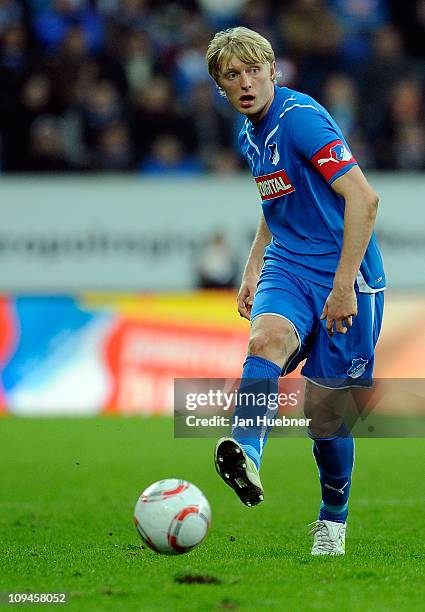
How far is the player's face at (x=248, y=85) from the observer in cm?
541

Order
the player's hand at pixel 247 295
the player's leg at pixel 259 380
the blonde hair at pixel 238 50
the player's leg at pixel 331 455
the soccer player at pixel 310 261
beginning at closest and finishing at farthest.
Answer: the player's leg at pixel 259 380 < the soccer player at pixel 310 261 < the blonde hair at pixel 238 50 < the player's leg at pixel 331 455 < the player's hand at pixel 247 295

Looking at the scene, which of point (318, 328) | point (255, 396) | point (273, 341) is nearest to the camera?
point (255, 396)

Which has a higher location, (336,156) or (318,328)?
(336,156)

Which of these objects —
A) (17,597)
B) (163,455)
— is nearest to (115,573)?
(17,597)

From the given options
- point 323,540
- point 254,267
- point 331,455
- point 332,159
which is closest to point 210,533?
point 323,540

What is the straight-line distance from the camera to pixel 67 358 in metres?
13.7

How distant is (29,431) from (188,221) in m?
4.65

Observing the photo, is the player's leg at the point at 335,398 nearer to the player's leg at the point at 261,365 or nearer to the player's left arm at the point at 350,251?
the player's leg at the point at 261,365

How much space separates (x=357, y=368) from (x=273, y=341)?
604mm

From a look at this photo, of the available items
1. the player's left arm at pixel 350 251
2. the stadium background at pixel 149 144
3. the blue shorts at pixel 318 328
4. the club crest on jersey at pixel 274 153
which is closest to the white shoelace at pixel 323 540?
the blue shorts at pixel 318 328

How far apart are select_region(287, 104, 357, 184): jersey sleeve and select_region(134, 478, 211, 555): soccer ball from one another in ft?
5.11

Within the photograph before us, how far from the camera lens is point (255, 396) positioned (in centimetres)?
515

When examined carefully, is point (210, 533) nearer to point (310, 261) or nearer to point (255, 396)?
point (255, 396)

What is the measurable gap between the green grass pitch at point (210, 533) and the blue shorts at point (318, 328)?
2.87 feet
